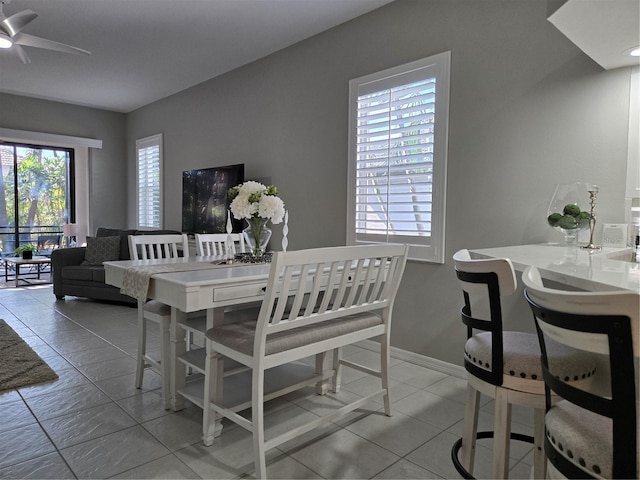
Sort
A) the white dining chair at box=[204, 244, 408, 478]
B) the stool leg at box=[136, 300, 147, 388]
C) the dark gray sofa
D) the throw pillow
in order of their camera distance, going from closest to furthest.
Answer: the white dining chair at box=[204, 244, 408, 478] → the stool leg at box=[136, 300, 147, 388] → the dark gray sofa → the throw pillow

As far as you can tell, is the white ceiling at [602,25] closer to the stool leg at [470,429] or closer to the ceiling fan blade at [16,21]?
the stool leg at [470,429]

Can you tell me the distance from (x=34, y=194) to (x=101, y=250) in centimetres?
279

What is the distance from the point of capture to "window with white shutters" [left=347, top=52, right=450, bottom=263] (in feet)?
9.73

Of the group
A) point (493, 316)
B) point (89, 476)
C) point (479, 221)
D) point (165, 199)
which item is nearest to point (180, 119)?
point (165, 199)

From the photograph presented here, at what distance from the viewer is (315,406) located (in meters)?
2.45

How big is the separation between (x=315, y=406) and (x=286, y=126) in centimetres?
275

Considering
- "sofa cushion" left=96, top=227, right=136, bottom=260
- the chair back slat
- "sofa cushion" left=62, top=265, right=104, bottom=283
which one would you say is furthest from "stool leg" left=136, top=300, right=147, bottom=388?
"sofa cushion" left=96, top=227, right=136, bottom=260

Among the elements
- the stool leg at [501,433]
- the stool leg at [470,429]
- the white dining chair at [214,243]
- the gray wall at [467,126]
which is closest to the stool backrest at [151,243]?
the white dining chair at [214,243]

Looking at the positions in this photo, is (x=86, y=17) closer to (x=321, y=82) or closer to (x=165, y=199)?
(x=321, y=82)

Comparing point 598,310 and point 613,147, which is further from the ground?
point 613,147

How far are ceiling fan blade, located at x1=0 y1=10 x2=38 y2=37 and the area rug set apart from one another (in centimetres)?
238

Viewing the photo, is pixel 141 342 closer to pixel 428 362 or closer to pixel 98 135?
pixel 428 362

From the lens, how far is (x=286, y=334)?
6.12 feet

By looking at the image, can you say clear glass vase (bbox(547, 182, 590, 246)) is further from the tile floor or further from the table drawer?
the table drawer
